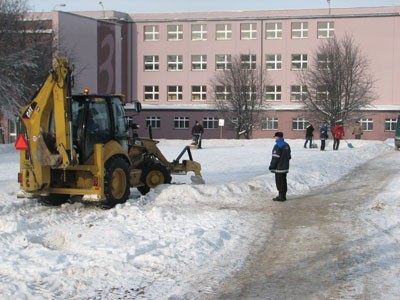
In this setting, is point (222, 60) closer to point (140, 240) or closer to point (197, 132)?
point (197, 132)

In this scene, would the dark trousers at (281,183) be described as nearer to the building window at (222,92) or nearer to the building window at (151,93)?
the building window at (222,92)

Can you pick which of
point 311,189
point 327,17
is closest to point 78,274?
point 311,189

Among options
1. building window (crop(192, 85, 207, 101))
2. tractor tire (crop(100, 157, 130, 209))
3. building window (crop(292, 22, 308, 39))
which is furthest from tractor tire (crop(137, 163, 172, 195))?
building window (crop(292, 22, 308, 39))

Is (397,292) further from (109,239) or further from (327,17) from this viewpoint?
(327,17)

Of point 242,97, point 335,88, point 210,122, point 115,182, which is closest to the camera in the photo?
point 115,182

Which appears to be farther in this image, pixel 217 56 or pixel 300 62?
pixel 217 56

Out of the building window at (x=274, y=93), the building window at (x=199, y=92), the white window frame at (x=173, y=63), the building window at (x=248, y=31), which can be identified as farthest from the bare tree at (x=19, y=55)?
the building window at (x=274, y=93)

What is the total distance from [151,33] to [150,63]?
333 centimetres

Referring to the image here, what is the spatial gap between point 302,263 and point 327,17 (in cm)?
5616

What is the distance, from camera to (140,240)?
8492mm

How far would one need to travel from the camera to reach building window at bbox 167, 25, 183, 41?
63.9m

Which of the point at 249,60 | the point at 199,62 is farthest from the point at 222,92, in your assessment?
the point at 199,62

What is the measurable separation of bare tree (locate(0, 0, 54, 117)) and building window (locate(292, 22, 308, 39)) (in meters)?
29.4

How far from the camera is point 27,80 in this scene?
3566cm
